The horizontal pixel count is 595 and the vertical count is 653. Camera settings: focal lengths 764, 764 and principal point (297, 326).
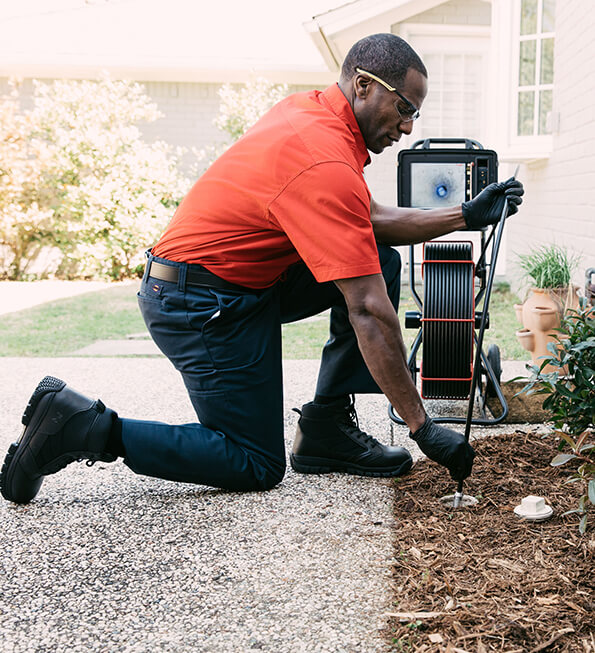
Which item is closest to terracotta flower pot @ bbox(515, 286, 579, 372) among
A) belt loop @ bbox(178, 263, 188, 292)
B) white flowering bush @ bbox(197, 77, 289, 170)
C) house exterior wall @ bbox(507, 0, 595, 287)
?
house exterior wall @ bbox(507, 0, 595, 287)

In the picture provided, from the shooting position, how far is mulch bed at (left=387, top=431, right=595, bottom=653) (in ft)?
5.32

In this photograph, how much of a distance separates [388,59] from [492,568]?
4.86ft

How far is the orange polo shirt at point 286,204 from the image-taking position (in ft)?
7.09

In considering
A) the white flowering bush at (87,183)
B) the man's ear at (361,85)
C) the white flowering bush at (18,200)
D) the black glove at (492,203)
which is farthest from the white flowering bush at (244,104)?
the man's ear at (361,85)

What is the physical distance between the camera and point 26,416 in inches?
93.2

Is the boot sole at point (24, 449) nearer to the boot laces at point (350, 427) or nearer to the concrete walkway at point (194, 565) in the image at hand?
the concrete walkway at point (194, 565)

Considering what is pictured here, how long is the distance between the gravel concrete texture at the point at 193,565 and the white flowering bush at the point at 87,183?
24.8 ft

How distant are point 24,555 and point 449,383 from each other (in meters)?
1.83

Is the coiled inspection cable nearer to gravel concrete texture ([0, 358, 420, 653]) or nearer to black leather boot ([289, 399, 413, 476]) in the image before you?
black leather boot ([289, 399, 413, 476])

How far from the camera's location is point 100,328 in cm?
660

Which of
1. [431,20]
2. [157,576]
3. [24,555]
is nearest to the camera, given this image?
[157,576]

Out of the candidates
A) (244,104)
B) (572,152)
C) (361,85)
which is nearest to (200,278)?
(361,85)

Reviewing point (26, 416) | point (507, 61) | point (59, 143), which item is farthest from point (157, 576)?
point (59, 143)

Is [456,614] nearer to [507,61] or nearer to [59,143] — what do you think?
[507,61]
